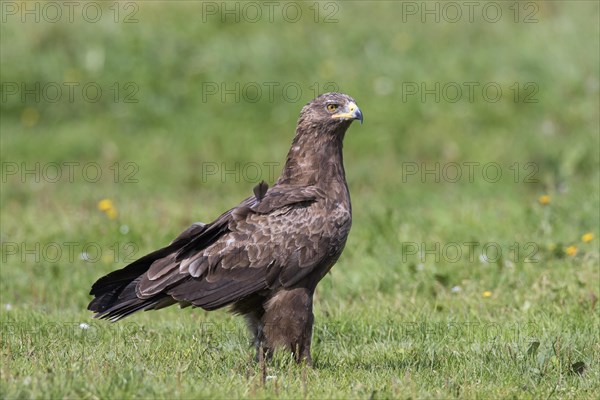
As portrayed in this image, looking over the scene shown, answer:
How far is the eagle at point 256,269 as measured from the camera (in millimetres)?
6152

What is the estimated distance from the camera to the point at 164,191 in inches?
490

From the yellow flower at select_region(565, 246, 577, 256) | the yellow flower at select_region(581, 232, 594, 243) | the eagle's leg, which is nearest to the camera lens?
the eagle's leg

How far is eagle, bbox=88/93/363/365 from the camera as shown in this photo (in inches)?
242

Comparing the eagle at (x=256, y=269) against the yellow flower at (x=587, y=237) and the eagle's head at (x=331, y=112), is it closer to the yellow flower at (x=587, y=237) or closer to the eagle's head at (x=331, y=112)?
the eagle's head at (x=331, y=112)

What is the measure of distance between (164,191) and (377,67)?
12.0 ft

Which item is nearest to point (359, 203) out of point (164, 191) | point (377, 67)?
point (164, 191)

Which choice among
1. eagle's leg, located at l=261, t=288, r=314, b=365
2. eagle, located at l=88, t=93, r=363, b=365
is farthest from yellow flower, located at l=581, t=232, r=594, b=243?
eagle's leg, located at l=261, t=288, r=314, b=365

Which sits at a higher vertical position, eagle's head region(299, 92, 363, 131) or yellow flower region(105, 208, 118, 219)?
eagle's head region(299, 92, 363, 131)

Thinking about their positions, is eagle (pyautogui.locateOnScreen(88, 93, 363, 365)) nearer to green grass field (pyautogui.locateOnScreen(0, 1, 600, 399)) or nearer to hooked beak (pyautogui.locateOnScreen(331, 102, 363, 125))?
green grass field (pyautogui.locateOnScreen(0, 1, 600, 399))

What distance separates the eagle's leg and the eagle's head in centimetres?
118

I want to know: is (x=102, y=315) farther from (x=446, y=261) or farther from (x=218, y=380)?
(x=446, y=261)

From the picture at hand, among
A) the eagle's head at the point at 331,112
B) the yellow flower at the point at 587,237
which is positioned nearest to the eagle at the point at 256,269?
the eagle's head at the point at 331,112

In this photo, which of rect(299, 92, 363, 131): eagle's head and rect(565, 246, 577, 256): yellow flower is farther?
rect(565, 246, 577, 256): yellow flower

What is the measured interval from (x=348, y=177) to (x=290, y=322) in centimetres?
661
